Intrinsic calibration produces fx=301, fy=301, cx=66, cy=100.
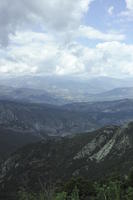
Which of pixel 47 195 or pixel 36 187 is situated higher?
pixel 47 195

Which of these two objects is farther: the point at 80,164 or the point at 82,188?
the point at 80,164

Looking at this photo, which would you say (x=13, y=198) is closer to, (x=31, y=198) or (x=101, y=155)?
(x=101, y=155)

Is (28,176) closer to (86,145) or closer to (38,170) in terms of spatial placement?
(38,170)

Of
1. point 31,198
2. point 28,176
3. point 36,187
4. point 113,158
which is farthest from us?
point 28,176

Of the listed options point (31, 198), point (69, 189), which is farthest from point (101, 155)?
point (31, 198)

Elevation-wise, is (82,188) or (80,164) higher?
(82,188)

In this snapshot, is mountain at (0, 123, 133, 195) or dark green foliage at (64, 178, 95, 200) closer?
dark green foliage at (64, 178, 95, 200)

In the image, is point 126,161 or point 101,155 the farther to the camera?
point 101,155

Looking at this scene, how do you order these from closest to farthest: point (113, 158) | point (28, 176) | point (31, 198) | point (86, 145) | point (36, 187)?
point (31, 198)
point (36, 187)
point (113, 158)
point (28, 176)
point (86, 145)

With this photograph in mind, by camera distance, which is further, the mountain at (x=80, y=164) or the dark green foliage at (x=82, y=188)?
the mountain at (x=80, y=164)
